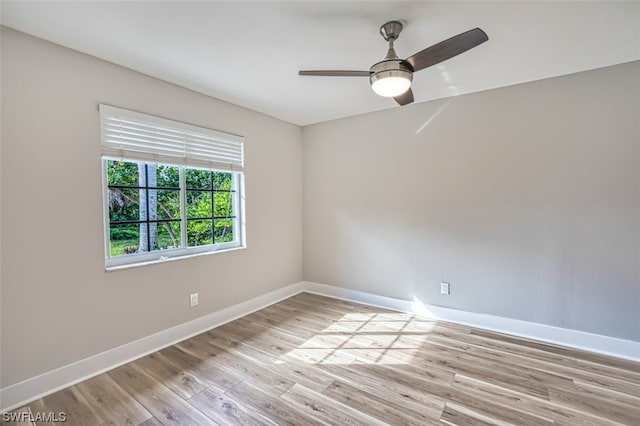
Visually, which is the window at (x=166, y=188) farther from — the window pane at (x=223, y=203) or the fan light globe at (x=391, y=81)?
the fan light globe at (x=391, y=81)

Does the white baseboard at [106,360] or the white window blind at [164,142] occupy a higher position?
the white window blind at [164,142]

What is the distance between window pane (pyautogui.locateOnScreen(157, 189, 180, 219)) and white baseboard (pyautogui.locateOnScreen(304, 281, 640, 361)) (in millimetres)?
2307

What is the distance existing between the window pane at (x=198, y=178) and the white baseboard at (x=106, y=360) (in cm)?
136

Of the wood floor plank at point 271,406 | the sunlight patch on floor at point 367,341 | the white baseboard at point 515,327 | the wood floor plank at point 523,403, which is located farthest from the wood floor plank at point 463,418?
the white baseboard at point 515,327

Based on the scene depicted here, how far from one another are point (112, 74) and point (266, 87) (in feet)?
4.09

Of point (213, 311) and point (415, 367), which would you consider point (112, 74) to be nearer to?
point (213, 311)

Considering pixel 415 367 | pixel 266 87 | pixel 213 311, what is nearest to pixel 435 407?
pixel 415 367

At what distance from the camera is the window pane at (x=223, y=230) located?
3289 millimetres

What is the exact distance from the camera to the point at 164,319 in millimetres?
2678

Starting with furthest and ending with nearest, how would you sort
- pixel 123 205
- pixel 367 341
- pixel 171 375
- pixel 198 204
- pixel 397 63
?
pixel 198 204 < pixel 367 341 < pixel 123 205 < pixel 171 375 < pixel 397 63

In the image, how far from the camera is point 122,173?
248 centimetres

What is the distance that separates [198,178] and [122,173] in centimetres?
73

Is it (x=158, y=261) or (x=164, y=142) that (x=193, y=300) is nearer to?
(x=158, y=261)

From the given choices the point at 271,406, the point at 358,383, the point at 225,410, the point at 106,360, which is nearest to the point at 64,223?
the point at 106,360
